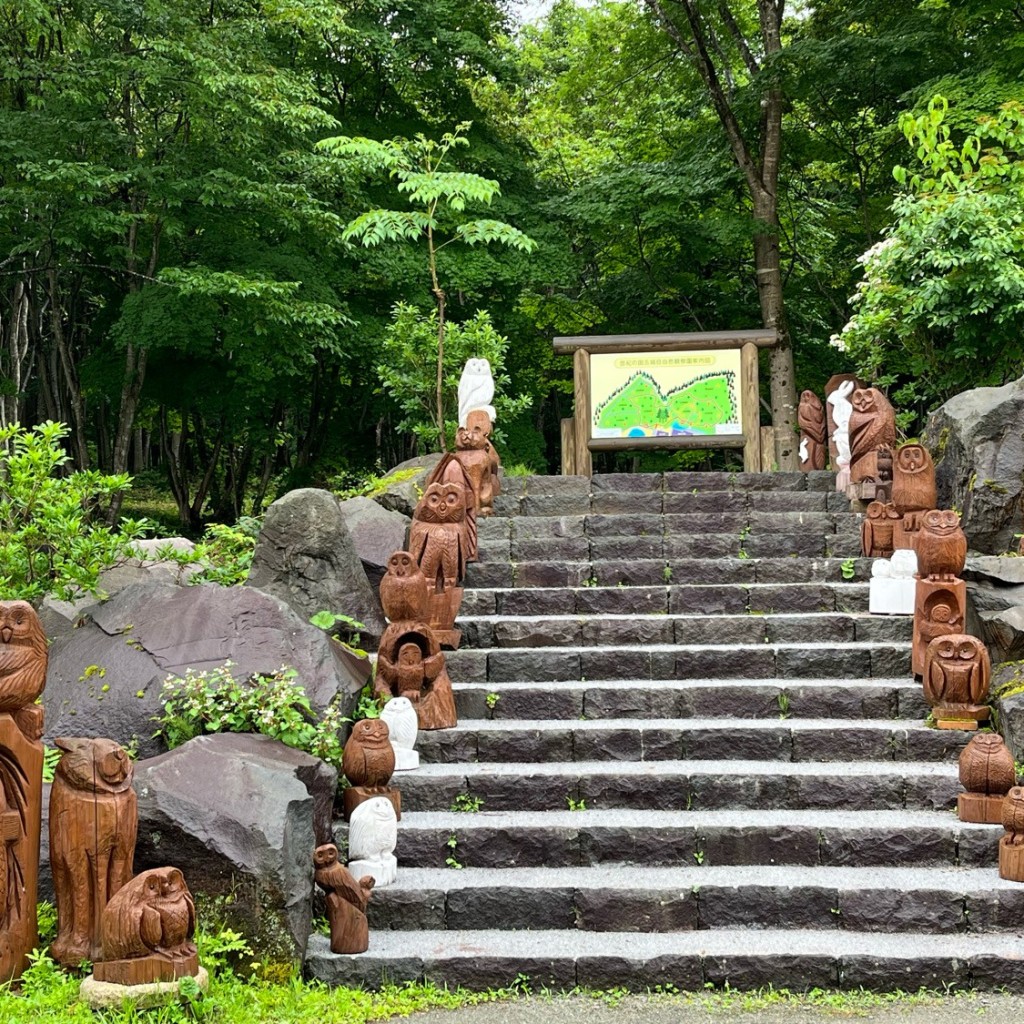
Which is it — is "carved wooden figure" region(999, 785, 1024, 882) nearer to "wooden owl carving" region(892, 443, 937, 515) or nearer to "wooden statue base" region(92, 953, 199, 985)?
"wooden owl carving" region(892, 443, 937, 515)

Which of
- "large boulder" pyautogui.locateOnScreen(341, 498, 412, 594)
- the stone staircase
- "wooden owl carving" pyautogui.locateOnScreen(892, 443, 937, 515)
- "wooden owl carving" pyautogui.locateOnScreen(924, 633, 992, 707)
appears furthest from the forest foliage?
"wooden owl carving" pyautogui.locateOnScreen(924, 633, 992, 707)

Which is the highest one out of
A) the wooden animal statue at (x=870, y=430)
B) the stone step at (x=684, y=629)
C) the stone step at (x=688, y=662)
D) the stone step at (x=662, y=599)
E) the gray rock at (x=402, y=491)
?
the wooden animal statue at (x=870, y=430)

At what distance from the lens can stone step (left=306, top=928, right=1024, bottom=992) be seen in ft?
15.2

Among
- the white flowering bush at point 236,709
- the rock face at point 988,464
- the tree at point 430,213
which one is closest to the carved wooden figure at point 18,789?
the white flowering bush at point 236,709

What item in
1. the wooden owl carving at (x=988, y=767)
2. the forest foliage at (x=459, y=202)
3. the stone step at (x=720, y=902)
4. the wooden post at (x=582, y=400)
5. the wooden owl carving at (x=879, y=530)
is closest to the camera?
the stone step at (x=720, y=902)

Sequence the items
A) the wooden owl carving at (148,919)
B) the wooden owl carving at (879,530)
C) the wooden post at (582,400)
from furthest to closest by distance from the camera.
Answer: the wooden post at (582,400) < the wooden owl carving at (879,530) < the wooden owl carving at (148,919)

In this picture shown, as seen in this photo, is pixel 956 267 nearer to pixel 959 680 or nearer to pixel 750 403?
pixel 750 403

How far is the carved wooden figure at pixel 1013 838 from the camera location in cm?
505

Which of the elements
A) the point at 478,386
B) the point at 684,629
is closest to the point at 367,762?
the point at 684,629

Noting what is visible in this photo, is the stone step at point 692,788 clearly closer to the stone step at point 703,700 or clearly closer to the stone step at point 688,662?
the stone step at point 703,700

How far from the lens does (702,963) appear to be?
4719 millimetres

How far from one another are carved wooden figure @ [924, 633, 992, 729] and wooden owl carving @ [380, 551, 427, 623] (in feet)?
9.83

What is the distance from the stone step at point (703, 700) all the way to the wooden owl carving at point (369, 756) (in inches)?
49.7

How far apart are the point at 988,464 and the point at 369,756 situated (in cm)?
511
